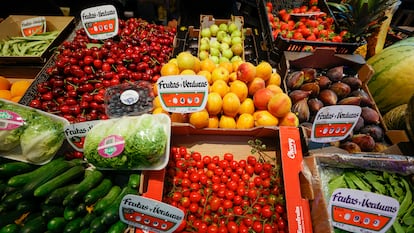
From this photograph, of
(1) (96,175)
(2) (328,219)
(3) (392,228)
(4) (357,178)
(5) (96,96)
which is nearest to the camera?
(2) (328,219)

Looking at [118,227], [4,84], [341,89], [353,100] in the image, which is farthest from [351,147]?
[4,84]

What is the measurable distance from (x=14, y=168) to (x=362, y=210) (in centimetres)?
181

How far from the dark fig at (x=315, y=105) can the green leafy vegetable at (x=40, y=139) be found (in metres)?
1.75

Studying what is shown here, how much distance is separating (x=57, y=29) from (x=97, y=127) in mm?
2080

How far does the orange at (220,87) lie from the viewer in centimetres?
162

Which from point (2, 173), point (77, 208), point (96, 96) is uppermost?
point (96, 96)

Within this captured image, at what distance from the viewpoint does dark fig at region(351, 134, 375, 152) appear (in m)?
1.63

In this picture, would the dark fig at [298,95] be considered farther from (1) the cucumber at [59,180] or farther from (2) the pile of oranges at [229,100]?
(1) the cucumber at [59,180]

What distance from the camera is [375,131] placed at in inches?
66.7

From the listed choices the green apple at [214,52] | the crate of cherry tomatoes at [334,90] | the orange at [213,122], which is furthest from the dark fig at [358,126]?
the green apple at [214,52]

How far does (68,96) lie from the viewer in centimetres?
189

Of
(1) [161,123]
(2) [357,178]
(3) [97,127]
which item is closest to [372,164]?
(2) [357,178]

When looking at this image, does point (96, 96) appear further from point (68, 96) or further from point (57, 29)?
point (57, 29)

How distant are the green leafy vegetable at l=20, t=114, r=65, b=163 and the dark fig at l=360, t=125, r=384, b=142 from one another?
2109 mm
